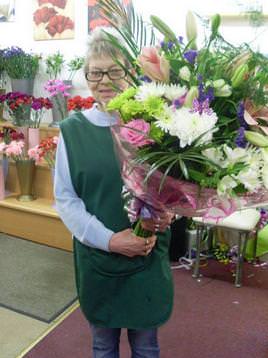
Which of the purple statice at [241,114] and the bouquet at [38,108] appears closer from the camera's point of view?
the purple statice at [241,114]

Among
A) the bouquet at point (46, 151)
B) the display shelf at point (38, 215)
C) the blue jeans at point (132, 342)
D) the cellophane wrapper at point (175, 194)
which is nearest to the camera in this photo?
the cellophane wrapper at point (175, 194)

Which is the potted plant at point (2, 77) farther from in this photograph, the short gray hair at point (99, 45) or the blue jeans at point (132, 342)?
the blue jeans at point (132, 342)

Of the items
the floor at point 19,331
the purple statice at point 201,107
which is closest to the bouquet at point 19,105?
the floor at point 19,331

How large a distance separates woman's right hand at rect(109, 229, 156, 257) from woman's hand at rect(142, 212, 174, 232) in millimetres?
55

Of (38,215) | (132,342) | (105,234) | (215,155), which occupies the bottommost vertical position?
(38,215)

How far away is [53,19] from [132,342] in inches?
116

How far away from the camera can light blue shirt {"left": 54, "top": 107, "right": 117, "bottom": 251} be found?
1.22m

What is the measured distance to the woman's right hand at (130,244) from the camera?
3.90 ft

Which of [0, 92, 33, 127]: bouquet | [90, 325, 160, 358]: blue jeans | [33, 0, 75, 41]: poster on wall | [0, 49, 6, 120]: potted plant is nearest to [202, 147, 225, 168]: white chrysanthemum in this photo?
[90, 325, 160, 358]: blue jeans

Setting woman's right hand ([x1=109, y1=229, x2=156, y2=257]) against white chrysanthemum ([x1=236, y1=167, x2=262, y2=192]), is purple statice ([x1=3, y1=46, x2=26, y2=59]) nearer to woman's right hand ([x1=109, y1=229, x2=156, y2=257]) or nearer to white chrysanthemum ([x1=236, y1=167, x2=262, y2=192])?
woman's right hand ([x1=109, y1=229, x2=156, y2=257])

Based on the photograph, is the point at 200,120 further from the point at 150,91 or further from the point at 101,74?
the point at 101,74

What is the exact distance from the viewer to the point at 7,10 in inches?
146

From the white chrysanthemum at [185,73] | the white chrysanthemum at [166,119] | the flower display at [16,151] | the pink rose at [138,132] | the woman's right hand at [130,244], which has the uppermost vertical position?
the white chrysanthemum at [185,73]

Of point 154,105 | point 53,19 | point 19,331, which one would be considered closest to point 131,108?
point 154,105
